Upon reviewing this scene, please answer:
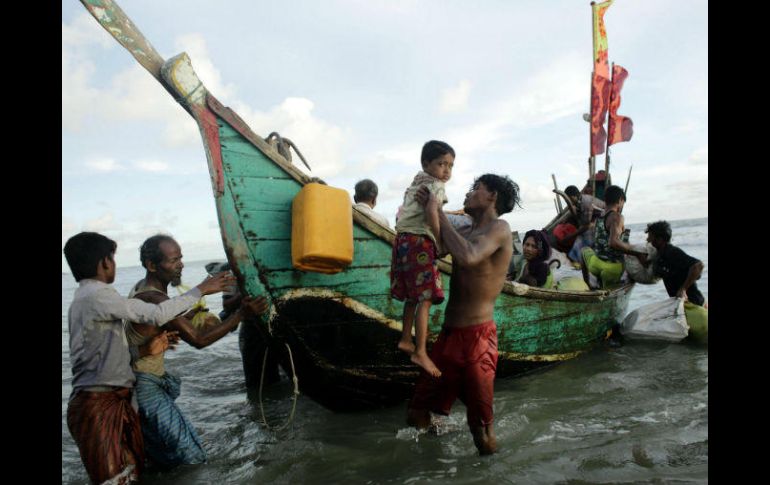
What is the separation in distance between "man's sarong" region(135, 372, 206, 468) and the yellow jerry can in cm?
120

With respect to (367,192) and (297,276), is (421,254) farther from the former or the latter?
(367,192)

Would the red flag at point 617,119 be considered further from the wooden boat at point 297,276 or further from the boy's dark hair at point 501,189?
the boy's dark hair at point 501,189

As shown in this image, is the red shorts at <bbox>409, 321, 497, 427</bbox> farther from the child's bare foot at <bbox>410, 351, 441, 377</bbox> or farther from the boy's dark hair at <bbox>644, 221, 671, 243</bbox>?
the boy's dark hair at <bbox>644, 221, 671, 243</bbox>

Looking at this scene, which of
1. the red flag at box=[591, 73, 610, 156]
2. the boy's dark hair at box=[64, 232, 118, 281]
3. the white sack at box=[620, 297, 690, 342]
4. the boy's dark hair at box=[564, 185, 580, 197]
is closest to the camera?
the boy's dark hair at box=[64, 232, 118, 281]

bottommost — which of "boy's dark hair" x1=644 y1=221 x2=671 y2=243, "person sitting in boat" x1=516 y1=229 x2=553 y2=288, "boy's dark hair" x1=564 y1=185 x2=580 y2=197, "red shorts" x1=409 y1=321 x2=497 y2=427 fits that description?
"red shorts" x1=409 y1=321 x2=497 y2=427

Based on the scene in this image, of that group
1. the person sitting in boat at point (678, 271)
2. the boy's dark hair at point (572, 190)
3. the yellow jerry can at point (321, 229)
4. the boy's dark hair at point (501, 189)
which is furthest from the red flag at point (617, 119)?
the yellow jerry can at point (321, 229)

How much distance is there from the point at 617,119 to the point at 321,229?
314 inches

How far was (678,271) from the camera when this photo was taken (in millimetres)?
6152

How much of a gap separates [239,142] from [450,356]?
1964 mm

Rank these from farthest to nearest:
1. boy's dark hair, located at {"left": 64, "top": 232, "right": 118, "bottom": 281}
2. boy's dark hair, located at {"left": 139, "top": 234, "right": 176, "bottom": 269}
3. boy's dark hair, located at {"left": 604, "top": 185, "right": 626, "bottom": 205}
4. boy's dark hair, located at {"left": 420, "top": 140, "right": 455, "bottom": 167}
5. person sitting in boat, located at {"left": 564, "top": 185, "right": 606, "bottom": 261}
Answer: person sitting in boat, located at {"left": 564, "top": 185, "right": 606, "bottom": 261}, boy's dark hair, located at {"left": 604, "top": 185, "right": 626, "bottom": 205}, boy's dark hair, located at {"left": 139, "top": 234, "right": 176, "bottom": 269}, boy's dark hair, located at {"left": 420, "top": 140, "right": 455, "bottom": 167}, boy's dark hair, located at {"left": 64, "top": 232, "right": 118, "bottom": 281}

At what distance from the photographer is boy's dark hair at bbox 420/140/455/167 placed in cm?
315

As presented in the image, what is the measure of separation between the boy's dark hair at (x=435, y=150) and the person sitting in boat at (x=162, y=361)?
147 cm

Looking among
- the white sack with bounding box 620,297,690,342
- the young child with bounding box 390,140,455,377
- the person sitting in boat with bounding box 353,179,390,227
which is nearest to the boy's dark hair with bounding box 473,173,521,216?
the young child with bounding box 390,140,455,377

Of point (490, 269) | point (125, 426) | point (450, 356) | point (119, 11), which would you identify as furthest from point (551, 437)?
point (119, 11)
